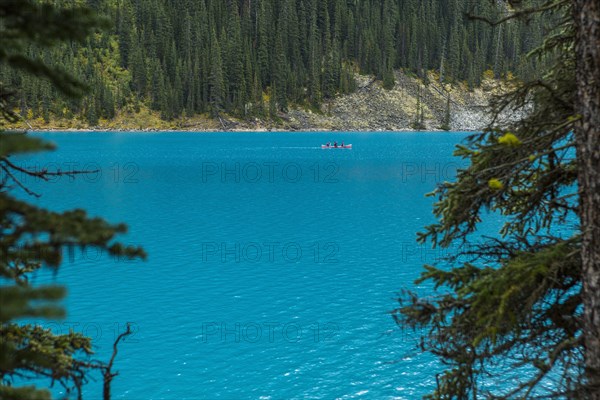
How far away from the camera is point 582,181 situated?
17.9 ft

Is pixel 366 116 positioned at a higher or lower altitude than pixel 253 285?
higher

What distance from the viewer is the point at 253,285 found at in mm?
24203

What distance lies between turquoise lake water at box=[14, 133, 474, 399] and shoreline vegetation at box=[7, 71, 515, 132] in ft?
286

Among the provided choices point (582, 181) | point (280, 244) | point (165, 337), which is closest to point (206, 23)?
point (280, 244)

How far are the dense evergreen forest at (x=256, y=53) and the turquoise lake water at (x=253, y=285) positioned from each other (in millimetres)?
92848

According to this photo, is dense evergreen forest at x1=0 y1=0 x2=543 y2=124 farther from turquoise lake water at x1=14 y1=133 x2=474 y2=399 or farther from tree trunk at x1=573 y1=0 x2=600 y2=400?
tree trunk at x1=573 y1=0 x2=600 y2=400

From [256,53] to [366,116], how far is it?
4546 cm

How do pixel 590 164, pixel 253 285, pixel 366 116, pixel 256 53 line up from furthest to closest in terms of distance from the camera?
pixel 256 53 → pixel 366 116 → pixel 253 285 → pixel 590 164

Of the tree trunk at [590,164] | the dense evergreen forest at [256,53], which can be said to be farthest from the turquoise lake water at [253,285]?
the dense evergreen forest at [256,53]

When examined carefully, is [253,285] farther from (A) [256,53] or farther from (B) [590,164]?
(A) [256,53]

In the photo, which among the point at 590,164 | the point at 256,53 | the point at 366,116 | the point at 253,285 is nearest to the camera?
the point at 590,164

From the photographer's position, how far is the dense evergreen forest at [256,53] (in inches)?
5630

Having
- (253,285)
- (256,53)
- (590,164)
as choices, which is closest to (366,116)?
(256,53)

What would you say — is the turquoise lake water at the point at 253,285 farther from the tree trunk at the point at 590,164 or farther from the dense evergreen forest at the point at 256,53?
the dense evergreen forest at the point at 256,53
